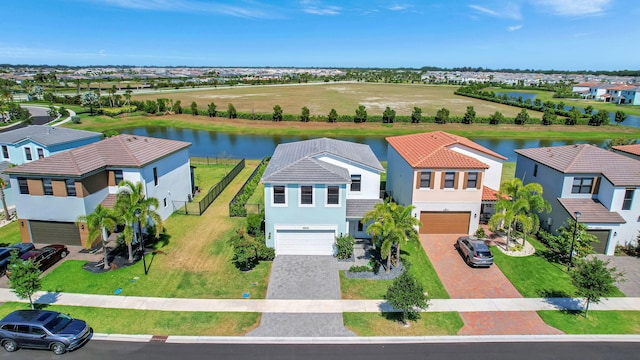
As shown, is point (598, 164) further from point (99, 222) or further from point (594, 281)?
point (99, 222)

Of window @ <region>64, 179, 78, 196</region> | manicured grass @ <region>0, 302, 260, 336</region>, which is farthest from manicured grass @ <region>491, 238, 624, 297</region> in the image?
window @ <region>64, 179, 78, 196</region>

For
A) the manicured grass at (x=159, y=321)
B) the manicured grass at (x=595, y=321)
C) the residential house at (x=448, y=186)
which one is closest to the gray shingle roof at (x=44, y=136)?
the manicured grass at (x=159, y=321)

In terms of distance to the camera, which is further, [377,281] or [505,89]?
[505,89]

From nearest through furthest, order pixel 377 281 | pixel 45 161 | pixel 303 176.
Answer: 1. pixel 377 281
2. pixel 303 176
3. pixel 45 161

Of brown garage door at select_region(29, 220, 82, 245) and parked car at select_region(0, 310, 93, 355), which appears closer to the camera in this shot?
parked car at select_region(0, 310, 93, 355)

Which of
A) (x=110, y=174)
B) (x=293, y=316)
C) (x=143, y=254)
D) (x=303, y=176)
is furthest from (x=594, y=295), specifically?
(x=110, y=174)

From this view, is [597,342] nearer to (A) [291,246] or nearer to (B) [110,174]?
(A) [291,246]

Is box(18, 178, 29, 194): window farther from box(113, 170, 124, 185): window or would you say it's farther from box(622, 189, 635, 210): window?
box(622, 189, 635, 210): window
